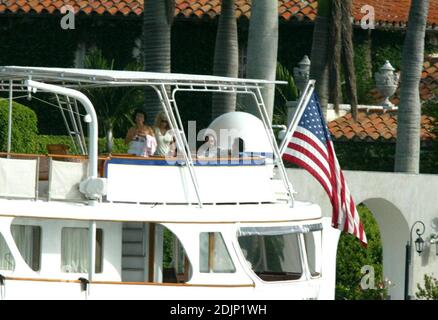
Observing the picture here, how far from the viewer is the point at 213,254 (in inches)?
971

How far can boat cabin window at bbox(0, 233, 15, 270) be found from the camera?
24172mm

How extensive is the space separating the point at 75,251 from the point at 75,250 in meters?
0.01

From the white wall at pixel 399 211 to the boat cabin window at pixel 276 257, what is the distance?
6625mm

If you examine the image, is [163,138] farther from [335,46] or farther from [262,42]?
[335,46]

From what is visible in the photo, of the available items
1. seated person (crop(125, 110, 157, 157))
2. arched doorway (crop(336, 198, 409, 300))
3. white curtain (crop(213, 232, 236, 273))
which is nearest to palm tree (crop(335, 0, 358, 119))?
arched doorway (crop(336, 198, 409, 300))

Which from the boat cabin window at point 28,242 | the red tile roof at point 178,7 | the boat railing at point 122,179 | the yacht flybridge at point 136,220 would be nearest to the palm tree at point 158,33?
the red tile roof at point 178,7

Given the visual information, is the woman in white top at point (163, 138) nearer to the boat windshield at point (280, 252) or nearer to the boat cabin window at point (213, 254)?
the boat cabin window at point (213, 254)

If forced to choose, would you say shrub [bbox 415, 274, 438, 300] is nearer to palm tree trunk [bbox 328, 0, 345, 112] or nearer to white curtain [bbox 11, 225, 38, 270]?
palm tree trunk [bbox 328, 0, 345, 112]

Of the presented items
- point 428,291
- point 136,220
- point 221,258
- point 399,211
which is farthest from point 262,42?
point 136,220

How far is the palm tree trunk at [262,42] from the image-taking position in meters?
34.5

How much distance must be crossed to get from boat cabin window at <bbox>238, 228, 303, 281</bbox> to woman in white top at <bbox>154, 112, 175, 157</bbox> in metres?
1.77

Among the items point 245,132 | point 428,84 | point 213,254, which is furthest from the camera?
point 428,84
